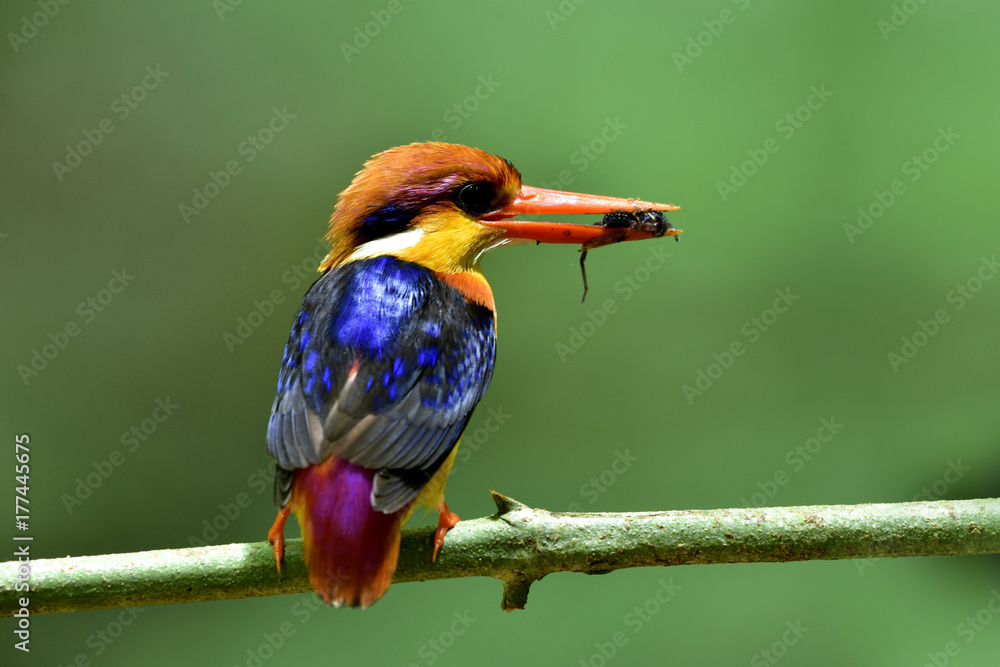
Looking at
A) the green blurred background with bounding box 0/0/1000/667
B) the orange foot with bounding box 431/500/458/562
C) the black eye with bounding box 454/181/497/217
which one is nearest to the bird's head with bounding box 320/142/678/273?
the black eye with bounding box 454/181/497/217

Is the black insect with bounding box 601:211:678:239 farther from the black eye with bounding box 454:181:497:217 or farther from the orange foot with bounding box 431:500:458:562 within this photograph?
the orange foot with bounding box 431:500:458:562

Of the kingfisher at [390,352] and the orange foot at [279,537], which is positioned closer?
the kingfisher at [390,352]

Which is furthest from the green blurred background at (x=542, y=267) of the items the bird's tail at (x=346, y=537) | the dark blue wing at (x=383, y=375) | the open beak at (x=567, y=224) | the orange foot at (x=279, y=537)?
the bird's tail at (x=346, y=537)

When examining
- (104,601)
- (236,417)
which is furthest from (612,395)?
(104,601)

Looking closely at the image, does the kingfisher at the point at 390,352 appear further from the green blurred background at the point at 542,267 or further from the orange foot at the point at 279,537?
the green blurred background at the point at 542,267

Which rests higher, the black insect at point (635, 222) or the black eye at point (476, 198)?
the black insect at point (635, 222)

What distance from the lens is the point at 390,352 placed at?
3.96ft

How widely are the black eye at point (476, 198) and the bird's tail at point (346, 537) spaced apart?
→ 1.66 feet

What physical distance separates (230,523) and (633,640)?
1.19 metres

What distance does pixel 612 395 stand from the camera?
99.3 inches

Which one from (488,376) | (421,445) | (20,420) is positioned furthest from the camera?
(20,420)

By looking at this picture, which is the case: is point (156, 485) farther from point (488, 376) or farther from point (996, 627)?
point (996, 627)

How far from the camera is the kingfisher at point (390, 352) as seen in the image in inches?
42.2

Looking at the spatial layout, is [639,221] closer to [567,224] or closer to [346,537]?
[567,224]
